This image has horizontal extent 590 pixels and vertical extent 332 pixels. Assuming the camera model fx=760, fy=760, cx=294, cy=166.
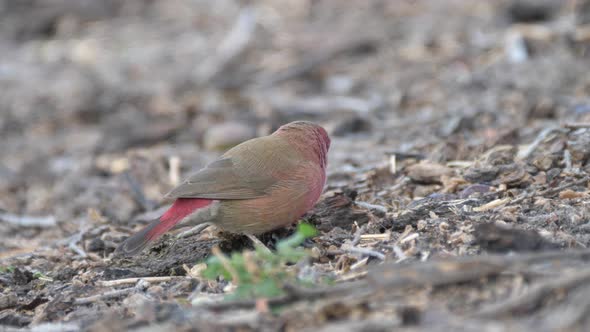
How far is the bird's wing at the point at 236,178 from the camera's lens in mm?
4445

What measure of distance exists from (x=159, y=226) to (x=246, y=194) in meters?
0.54

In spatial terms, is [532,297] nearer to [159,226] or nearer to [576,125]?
[159,226]

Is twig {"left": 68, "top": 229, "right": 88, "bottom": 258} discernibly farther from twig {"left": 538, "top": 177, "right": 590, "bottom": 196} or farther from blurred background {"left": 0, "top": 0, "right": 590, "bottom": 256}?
twig {"left": 538, "top": 177, "right": 590, "bottom": 196}

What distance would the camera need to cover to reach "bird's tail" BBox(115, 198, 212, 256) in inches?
169

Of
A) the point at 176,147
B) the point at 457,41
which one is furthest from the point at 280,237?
the point at 457,41

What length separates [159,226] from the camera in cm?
434

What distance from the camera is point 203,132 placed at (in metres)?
8.45

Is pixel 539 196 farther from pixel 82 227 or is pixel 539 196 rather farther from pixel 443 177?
pixel 82 227

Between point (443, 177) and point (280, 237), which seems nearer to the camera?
point (280, 237)

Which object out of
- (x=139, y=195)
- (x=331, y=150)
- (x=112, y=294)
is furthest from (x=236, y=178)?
(x=331, y=150)

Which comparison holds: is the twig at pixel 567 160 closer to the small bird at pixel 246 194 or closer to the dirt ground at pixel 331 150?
the dirt ground at pixel 331 150

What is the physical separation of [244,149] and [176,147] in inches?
143

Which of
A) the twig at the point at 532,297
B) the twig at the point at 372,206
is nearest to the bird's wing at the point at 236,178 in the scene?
the twig at the point at 372,206

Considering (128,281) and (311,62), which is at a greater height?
(311,62)
